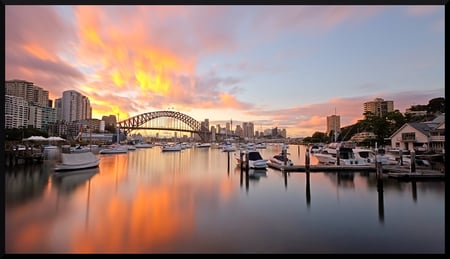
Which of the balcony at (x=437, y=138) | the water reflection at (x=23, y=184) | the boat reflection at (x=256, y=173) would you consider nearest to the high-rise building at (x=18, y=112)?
the water reflection at (x=23, y=184)

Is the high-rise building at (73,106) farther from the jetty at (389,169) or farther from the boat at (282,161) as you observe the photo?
the jetty at (389,169)

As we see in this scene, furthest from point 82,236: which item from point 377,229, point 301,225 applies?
point 377,229

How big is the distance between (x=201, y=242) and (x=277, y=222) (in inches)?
83.5

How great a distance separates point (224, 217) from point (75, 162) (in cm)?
1194

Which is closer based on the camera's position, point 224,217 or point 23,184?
point 224,217

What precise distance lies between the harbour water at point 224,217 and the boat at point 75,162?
7.70 feet

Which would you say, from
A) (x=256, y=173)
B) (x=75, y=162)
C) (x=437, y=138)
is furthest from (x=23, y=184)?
(x=437, y=138)

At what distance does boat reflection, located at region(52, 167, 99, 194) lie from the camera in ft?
35.8

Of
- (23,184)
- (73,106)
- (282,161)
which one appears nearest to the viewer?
(23,184)

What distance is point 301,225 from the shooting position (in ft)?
20.7

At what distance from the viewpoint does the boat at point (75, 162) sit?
48.0 ft

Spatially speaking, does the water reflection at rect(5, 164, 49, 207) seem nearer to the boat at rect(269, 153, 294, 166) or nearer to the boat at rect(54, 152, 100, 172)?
the boat at rect(54, 152, 100, 172)

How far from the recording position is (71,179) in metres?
12.9

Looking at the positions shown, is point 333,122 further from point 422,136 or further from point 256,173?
point 256,173
